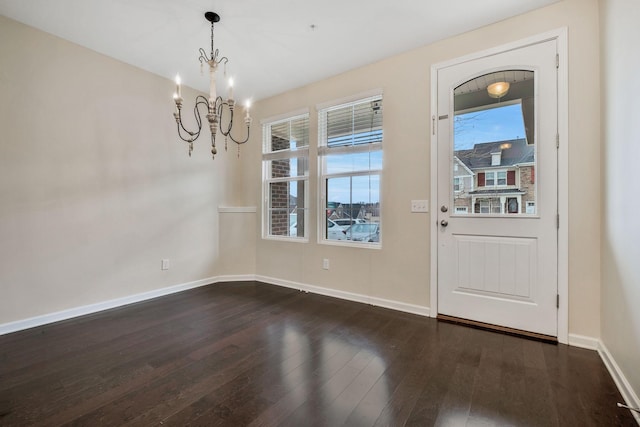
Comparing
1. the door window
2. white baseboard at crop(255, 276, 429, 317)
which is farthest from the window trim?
the door window

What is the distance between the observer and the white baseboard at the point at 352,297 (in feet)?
9.37

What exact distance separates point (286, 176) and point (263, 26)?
188 centimetres

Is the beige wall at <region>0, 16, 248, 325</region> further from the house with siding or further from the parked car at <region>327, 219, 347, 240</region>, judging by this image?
the house with siding

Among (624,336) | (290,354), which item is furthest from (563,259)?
(290,354)

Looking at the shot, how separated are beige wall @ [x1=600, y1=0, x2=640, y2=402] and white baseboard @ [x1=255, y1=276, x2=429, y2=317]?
1.36 m

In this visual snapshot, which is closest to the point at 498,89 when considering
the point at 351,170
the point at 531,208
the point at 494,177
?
the point at 494,177

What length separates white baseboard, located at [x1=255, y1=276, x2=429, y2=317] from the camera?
9.37 feet

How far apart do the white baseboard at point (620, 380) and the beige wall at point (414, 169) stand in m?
0.19

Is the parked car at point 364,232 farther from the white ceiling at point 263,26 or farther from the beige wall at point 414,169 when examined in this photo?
the white ceiling at point 263,26

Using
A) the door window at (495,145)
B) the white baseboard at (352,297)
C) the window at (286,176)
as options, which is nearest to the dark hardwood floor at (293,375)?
the white baseboard at (352,297)

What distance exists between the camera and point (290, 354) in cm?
205

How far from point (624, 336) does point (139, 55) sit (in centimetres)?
467

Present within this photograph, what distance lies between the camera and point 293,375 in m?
1.79

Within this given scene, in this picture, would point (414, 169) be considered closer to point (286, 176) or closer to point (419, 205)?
point (419, 205)
